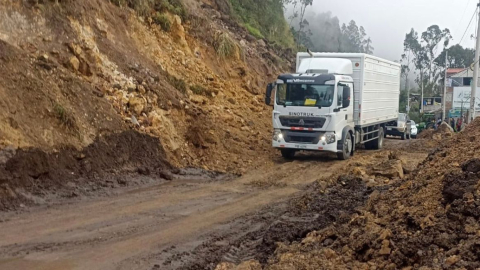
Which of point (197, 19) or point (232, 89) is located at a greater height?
point (197, 19)

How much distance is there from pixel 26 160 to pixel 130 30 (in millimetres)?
9518

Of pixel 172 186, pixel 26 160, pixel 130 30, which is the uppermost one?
pixel 130 30

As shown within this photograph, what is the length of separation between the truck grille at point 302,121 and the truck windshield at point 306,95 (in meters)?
0.42

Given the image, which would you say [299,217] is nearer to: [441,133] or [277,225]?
[277,225]

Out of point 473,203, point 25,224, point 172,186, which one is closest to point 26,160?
point 25,224

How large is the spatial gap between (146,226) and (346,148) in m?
10.2

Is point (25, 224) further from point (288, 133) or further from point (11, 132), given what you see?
point (288, 133)

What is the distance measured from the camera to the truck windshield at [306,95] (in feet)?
55.0

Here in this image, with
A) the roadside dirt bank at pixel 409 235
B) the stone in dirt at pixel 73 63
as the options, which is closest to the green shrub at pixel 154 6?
the stone in dirt at pixel 73 63

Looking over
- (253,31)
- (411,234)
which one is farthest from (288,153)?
(253,31)

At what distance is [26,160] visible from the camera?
37.2 feet

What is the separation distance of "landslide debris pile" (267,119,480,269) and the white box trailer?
10.6 meters

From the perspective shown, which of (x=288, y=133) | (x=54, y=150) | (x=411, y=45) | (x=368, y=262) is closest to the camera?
(x=368, y=262)

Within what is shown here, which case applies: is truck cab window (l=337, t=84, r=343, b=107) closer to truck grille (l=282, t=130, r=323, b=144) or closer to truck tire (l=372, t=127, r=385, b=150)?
truck grille (l=282, t=130, r=323, b=144)
